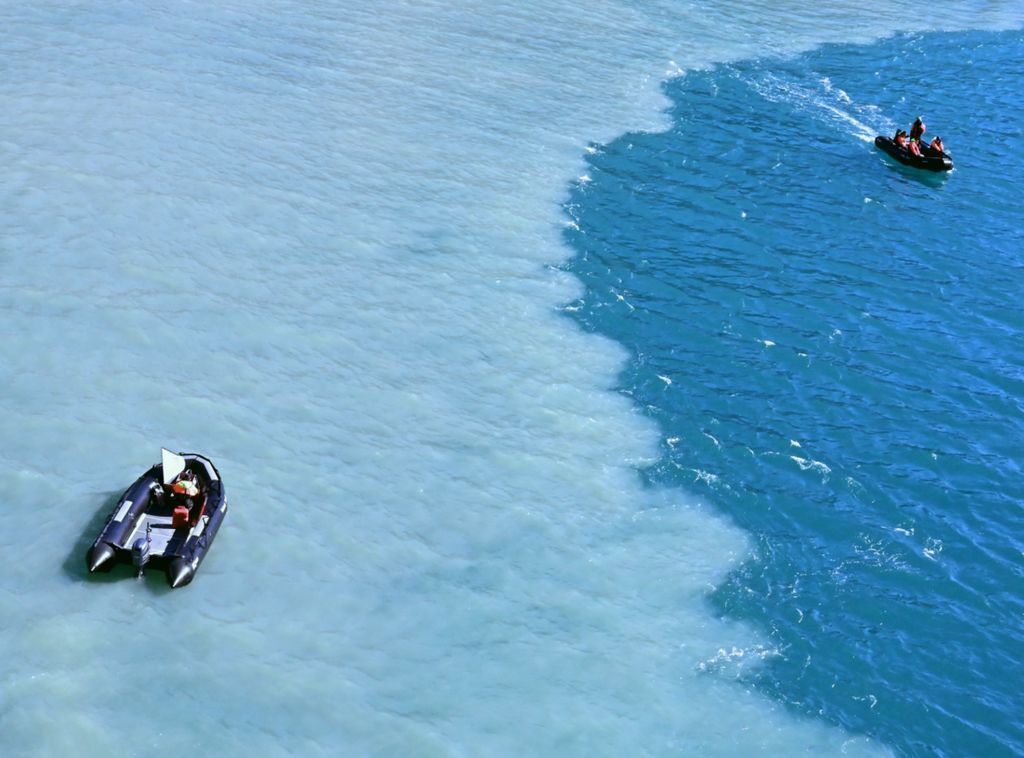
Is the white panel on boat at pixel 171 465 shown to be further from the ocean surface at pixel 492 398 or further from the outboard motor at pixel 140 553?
the outboard motor at pixel 140 553

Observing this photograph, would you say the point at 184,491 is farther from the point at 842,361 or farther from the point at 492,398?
the point at 842,361

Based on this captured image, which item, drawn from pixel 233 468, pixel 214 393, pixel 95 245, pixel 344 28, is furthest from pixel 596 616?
pixel 344 28

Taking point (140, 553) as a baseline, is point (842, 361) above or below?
above

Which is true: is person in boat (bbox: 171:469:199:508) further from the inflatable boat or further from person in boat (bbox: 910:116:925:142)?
person in boat (bbox: 910:116:925:142)

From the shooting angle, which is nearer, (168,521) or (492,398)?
(168,521)

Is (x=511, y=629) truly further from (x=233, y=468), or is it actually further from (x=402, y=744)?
(x=233, y=468)

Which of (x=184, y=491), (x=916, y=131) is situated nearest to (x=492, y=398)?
(x=184, y=491)

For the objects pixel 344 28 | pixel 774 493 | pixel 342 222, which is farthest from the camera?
pixel 344 28

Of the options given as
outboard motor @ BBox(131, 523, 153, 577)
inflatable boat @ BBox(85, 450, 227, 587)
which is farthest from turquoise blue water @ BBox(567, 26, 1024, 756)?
outboard motor @ BBox(131, 523, 153, 577)
